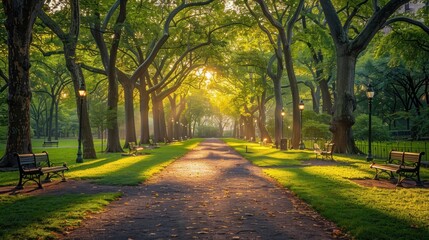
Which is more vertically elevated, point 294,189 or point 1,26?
point 1,26

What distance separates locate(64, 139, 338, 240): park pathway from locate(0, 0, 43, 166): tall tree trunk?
697 centimetres

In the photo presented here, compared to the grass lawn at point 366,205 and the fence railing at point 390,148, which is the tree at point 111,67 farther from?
the fence railing at point 390,148

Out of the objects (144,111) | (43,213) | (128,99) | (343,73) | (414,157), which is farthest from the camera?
(144,111)

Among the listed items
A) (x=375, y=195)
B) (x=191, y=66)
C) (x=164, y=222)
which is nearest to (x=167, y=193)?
(x=164, y=222)

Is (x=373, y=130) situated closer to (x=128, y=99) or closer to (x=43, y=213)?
(x=128, y=99)

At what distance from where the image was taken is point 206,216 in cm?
721

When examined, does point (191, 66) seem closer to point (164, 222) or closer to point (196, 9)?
point (196, 9)

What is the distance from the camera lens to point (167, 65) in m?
44.5

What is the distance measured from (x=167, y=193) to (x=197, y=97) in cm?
7394

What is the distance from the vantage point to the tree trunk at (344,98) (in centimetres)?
2228

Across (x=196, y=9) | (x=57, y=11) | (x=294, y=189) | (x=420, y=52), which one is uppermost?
(x=196, y=9)

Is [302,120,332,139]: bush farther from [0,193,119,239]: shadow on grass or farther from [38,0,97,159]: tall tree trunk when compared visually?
[0,193,119,239]: shadow on grass

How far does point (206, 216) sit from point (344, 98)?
17780mm

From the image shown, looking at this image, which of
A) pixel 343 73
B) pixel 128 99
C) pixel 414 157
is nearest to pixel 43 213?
pixel 414 157
